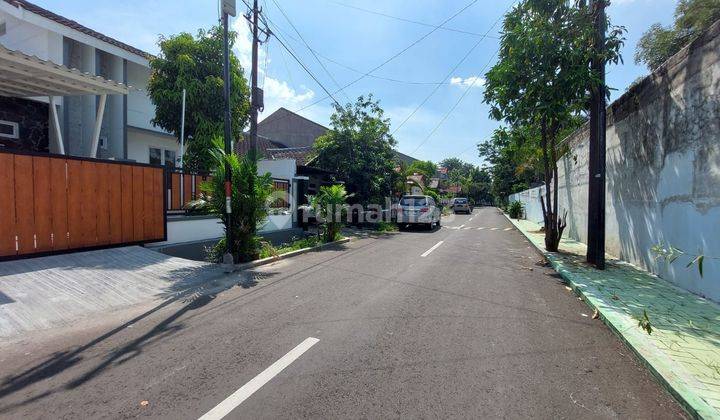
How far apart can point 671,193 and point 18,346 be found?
1004 cm

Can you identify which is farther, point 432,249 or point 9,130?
point 432,249

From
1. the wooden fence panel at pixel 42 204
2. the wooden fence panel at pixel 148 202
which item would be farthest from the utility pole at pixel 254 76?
the wooden fence panel at pixel 42 204

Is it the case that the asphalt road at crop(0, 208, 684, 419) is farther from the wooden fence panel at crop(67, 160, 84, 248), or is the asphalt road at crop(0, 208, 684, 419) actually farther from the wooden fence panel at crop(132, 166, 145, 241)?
the wooden fence panel at crop(132, 166, 145, 241)

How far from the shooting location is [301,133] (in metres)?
33.8

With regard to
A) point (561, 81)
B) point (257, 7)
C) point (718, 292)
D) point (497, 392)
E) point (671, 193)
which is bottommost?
point (497, 392)

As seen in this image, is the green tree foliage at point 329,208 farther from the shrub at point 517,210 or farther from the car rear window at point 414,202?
the shrub at point 517,210

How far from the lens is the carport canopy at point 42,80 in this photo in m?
7.92

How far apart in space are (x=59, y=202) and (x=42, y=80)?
3683 mm

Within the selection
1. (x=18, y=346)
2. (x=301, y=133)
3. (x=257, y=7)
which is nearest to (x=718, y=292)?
(x=18, y=346)

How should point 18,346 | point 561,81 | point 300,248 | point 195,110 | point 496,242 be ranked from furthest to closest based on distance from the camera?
point 496,242 → point 195,110 → point 300,248 → point 561,81 → point 18,346

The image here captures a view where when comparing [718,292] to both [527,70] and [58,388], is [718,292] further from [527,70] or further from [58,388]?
[58,388]

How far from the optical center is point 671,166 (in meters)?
6.71

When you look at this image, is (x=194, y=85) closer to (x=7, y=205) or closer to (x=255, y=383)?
(x=7, y=205)

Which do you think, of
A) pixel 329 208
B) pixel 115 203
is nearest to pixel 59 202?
pixel 115 203
